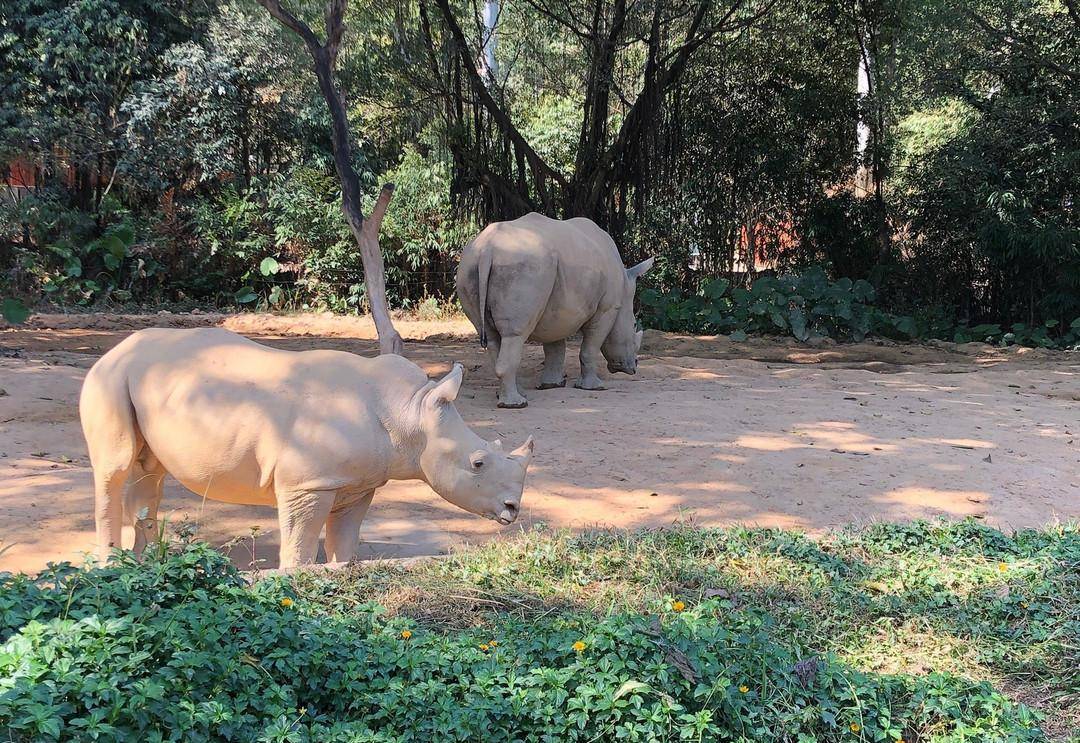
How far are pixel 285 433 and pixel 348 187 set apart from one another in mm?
5405

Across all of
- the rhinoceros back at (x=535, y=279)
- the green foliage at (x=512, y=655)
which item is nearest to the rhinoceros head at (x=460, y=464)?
the green foliage at (x=512, y=655)

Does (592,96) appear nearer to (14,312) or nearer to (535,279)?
(535,279)

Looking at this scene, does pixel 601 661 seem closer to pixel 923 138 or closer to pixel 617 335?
pixel 617 335

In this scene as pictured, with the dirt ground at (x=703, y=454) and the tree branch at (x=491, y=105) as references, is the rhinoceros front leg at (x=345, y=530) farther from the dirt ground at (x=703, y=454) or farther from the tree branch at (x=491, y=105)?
the tree branch at (x=491, y=105)

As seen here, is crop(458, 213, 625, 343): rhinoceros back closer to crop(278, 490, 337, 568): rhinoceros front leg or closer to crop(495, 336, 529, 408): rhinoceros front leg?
crop(495, 336, 529, 408): rhinoceros front leg

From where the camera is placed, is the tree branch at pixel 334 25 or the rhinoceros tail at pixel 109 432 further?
the tree branch at pixel 334 25

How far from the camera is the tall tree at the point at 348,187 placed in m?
8.88

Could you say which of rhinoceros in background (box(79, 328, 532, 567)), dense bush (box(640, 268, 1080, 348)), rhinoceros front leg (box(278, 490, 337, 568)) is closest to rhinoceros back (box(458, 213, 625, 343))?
rhinoceros in background (box(79, 328, 532, 567))

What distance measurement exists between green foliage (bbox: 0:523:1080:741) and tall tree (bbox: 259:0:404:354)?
4.99m

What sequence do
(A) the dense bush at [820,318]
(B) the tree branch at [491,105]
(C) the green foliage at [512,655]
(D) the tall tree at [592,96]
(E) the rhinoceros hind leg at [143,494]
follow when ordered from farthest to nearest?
(A) the dense bush at [820,318] → (D) the tall tree at [592,96] → (B) the tree branch at [491,105] → (E) the rhinoceros hind leg at [143,494] → (C) the green foliage at [512,655]

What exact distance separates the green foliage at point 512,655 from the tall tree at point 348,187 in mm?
4989

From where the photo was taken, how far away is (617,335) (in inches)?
394

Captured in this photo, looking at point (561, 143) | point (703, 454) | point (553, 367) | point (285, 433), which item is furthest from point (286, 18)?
point (561, 143)

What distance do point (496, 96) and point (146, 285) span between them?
24.9ft
